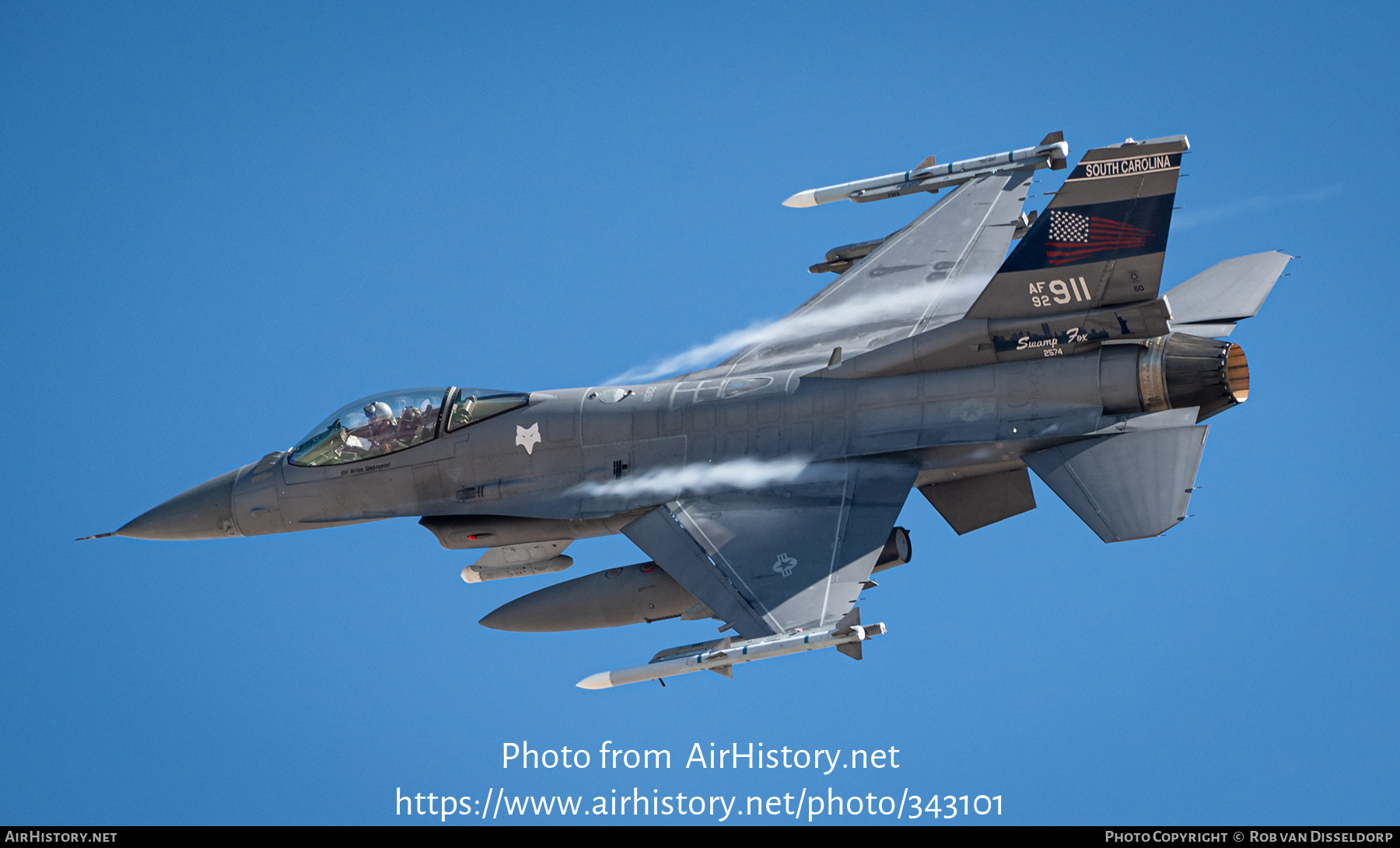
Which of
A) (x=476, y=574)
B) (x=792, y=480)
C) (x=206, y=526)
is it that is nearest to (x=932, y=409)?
(x=792, y=480)

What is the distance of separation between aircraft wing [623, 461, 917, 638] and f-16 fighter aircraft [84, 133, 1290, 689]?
2 cm

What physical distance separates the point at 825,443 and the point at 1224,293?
16.5 feet

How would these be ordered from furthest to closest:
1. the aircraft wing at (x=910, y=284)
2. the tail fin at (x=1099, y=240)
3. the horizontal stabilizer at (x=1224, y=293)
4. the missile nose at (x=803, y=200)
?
1. the missile nose at (x=803, y=200)
2. the aircraft wing at (x=910, y=284)
3. the horizontal stabilizer at (x=1224, y=293)
4. the tail fin at (x=1099, y=240)

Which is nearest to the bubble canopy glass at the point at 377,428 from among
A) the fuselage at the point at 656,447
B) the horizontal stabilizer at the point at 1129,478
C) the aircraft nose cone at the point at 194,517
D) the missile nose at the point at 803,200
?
the fuselage at the point at 656,447

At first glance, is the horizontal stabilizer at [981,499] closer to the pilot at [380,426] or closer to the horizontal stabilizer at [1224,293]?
the horizontal stabilizer at [1224,293]

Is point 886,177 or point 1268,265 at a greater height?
point 886,177

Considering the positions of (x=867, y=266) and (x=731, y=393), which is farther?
(x=867, y=266)

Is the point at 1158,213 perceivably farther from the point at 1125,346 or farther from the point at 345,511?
the point at 345,511

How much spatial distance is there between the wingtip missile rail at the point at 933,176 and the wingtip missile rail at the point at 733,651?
26.2ft

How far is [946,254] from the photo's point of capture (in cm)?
2295

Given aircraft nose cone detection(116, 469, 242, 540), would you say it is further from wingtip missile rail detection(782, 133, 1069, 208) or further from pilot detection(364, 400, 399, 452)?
wingtip missile rail detection(782, 133, 1069, 208)

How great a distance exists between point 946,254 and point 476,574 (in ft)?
24.9

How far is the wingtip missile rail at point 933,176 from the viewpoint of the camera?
76.0 ft

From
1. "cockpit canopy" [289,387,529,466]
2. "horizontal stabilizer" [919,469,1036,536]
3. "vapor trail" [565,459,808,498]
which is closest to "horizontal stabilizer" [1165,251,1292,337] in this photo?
"horizontal stabilizer" [919,469,1036,536]
